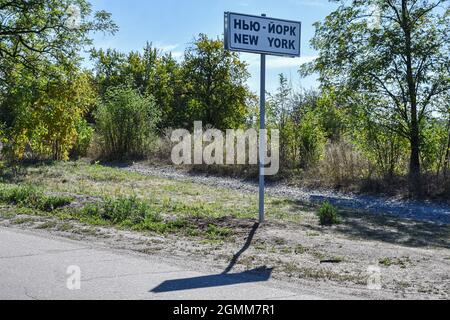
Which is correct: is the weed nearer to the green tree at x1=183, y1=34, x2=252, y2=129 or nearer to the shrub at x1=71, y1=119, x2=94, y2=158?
the shrub at x1=71, y1=119, x2=94, y2=158

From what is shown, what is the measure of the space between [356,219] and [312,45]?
23.8 feet

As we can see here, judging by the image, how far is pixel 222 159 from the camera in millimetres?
19938

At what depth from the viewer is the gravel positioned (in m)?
12.7

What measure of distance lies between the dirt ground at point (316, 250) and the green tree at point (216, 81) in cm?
2319

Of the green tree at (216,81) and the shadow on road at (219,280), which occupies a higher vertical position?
the green tree at (216,81)

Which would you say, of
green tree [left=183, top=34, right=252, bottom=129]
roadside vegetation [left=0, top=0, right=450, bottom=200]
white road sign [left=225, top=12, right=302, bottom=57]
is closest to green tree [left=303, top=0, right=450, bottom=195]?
roadside vegetation [left=0, top=0, right=450, bottom=200]

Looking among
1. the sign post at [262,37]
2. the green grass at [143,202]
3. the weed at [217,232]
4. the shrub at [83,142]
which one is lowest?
the weed at [217,232]

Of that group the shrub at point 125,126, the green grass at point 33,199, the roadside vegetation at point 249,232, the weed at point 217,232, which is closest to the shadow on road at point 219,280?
the roadside vegetation at point 249,232

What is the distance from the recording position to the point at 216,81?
33781 millimetres

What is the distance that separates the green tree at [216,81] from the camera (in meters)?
33.3

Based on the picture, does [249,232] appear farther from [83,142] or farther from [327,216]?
[83,142]

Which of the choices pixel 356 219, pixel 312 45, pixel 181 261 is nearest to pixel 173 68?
pixel 312 45

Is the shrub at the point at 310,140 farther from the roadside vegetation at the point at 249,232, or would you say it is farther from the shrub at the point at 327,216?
the shrub at the point at 327,216
